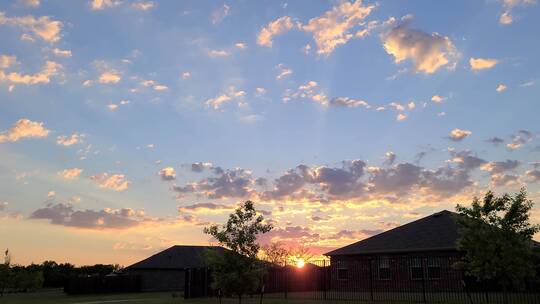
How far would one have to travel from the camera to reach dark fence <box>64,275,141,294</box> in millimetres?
55219

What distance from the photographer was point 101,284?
5612cm

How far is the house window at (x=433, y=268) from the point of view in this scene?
37759 millimetres

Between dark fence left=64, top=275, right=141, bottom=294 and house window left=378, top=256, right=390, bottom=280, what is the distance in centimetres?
3078

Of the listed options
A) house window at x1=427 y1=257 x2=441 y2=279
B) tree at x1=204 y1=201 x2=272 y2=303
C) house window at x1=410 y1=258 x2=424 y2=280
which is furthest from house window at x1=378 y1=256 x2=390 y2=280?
tree at x1=204 y1=201 x2=272 y2=303

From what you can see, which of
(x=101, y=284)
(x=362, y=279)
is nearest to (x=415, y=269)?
(x=362, y=279)

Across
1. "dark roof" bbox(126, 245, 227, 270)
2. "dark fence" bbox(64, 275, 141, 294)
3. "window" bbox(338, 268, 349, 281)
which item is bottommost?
"dark fence" bbox(64, 275, 141, 294)

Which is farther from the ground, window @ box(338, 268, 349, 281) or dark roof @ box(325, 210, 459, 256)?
dark roof @ box(325, 210, 459, 256)

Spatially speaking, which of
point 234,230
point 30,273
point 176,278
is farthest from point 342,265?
point 30,273

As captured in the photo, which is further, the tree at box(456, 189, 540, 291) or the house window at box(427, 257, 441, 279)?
the house window at box(427, 257, 441, 279)

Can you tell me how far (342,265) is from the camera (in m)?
43.2

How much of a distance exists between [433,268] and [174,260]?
35613 millimetres

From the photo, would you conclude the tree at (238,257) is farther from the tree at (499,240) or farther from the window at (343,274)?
the window at (343,274)

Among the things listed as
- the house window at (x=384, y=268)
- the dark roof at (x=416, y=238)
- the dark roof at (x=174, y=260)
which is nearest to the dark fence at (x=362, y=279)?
the house window at (x=384, y=268)

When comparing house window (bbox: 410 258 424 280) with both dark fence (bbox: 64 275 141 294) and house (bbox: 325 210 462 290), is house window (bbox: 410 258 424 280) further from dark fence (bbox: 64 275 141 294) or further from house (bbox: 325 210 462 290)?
dark fence (bbox: 64 275 141 294)
